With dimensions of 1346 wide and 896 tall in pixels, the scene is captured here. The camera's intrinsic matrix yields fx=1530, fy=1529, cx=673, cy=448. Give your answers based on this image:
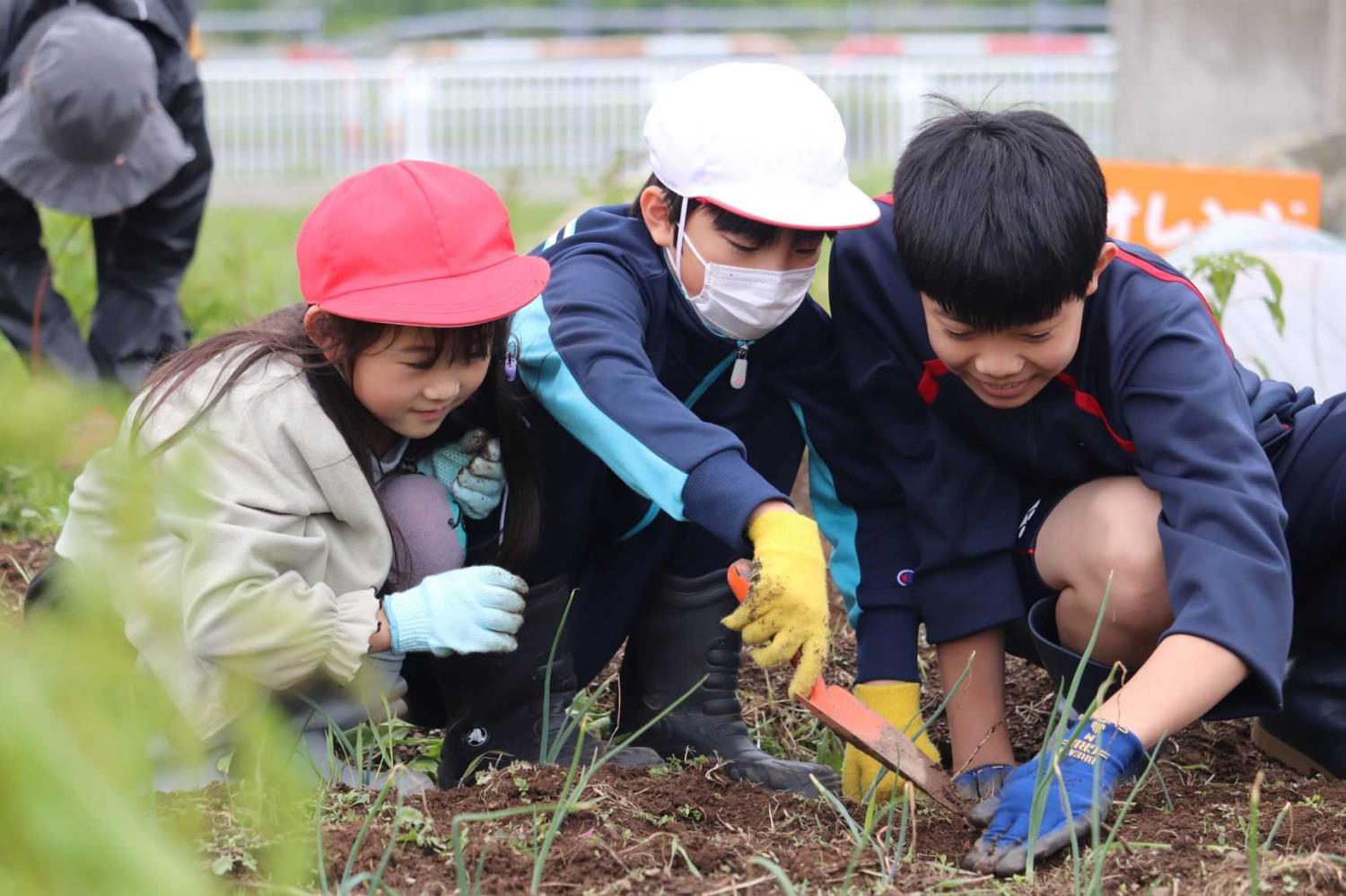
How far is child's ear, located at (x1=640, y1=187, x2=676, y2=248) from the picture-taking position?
209 cm

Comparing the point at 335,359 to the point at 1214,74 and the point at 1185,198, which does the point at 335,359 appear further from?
the point at 1214,74

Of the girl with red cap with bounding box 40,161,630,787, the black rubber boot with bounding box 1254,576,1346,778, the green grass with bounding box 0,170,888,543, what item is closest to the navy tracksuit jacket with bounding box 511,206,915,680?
the girl with red cap with bounding box 40,161,630,787

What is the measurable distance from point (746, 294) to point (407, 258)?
1.53 feet

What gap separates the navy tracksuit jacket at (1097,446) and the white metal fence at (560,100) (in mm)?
8415

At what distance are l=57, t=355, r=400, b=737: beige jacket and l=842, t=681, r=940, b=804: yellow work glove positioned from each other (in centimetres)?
64

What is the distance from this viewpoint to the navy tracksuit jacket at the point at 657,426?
1.81 metres

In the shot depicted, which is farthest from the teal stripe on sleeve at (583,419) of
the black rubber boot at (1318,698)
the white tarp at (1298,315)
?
the white tarp at (1298,315)

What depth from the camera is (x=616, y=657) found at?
2703 mm

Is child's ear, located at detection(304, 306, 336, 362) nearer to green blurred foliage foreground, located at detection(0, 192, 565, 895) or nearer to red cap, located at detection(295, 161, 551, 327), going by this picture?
red cap, located at detection(295, 161, 551, 327)

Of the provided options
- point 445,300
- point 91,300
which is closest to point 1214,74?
point 91,300

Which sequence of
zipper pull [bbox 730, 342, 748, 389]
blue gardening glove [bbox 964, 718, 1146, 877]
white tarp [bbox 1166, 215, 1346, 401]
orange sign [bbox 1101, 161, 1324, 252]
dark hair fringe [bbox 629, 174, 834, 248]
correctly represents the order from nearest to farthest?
blue gardening glove [bbox 964, 718, 1146, 877] < dark hair fringe [bbox 629, 174, 834, 248] < zipper pull [bbox 730, 342, 748, 389] < white tarp [bbox 1166, 215, 1346, 401] < orange sign [bbox 1101, 161, 1324, 252]

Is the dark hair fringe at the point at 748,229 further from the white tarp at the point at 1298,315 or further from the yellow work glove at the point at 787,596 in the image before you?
the white tarp at the point at 1298,315

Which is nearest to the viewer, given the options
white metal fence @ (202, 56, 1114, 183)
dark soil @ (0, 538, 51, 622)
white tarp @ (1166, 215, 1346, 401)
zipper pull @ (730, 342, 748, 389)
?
zipper pull @ (730, 342, 748, 389)

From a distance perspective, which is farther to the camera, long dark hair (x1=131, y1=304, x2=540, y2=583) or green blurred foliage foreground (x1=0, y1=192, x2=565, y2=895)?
long dark hair (x1=131, y1=304, x2=540, y2=583)
